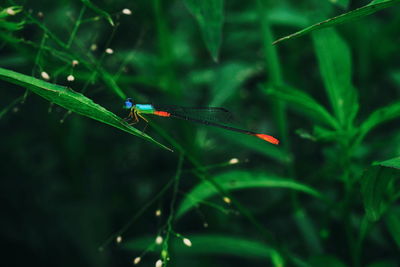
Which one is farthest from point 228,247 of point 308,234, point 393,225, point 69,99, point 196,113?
point 69,99

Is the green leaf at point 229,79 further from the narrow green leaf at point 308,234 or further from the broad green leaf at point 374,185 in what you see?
the broad green leaf at point 374,185

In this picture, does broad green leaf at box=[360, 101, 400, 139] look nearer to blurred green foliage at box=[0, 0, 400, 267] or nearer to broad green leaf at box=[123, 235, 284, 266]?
blurred green foliage at box=[0, 0, 400, 267]

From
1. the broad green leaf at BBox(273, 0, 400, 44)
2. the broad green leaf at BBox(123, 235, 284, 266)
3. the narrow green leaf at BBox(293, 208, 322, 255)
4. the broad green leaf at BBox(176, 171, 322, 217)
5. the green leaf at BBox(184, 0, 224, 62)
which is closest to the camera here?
the broad green leaf at BBox(273, 0, 400, 44)

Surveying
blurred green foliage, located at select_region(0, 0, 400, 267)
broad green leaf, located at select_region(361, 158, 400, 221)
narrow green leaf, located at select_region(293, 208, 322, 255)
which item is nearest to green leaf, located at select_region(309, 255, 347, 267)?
blurred green foliage, located at select_region(0, 0, 400, 267)

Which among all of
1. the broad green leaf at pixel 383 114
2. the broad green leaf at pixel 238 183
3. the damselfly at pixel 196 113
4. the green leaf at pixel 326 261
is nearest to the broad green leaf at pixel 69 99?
the damselfly at pixel 196 113

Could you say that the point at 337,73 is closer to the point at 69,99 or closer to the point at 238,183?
the point at 238,183
